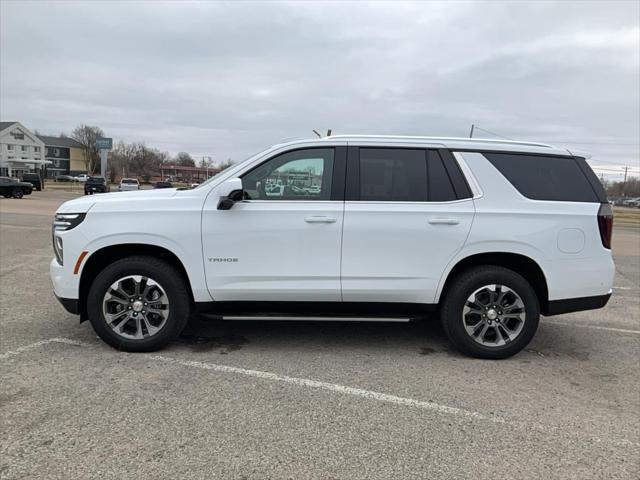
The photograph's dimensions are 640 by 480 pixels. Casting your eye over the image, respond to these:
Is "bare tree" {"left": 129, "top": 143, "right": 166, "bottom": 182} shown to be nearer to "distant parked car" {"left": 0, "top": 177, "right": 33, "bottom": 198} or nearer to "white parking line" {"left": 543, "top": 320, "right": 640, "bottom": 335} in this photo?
"distant parked car" {"left": 0, "top": 177, "right": 33, "bottom": 198}

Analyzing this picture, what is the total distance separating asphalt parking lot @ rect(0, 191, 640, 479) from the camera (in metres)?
2.79

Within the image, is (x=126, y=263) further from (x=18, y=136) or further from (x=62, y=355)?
(x=18, y=136)

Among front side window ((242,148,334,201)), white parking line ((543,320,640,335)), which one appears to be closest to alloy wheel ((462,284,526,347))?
front side window ((242,148,334,201))

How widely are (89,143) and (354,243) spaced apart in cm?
12609

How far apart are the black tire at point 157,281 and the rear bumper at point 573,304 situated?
3240 mm

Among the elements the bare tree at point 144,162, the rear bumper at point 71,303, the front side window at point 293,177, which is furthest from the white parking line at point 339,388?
the bare tree at point 144,162

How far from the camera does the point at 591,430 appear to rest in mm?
3268

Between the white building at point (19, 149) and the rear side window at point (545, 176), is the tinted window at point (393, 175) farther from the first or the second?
the white building at point (19, 149)

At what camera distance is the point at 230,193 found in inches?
163

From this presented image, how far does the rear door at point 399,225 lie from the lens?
4266 mm

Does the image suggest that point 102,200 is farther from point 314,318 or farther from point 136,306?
point 314,318

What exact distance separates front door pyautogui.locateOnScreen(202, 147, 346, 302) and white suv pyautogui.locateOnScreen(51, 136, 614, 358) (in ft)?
0.04

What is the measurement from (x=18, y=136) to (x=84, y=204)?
11878 centimetres

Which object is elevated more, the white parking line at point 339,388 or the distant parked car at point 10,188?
the distant parked car at point 10,188
